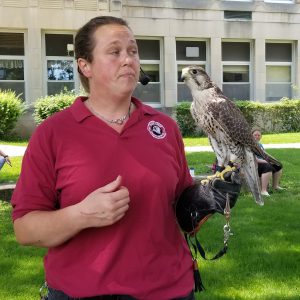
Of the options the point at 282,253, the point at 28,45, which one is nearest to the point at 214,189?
the point at 282,253

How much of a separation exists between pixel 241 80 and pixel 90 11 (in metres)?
7.12

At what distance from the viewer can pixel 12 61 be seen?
64.3ft

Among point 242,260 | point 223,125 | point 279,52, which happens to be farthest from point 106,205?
A: point 279,52

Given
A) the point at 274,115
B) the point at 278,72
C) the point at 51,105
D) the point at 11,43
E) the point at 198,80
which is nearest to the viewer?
the point at 198,80

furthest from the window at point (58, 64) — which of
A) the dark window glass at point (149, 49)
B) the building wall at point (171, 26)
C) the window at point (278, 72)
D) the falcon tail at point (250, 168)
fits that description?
the falcon tail at point (250, 168)

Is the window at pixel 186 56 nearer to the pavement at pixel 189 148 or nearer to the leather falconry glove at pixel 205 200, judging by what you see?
the pavement at pixel 189 148

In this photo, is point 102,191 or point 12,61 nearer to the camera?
point 102,191

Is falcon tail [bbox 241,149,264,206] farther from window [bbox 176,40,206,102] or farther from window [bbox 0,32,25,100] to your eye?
window [bbox 176,40,206,102]

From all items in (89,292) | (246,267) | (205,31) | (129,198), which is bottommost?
(246,267)

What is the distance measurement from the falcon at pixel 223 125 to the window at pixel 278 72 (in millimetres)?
19941

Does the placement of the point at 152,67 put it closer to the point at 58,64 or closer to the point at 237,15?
the point at 58,64

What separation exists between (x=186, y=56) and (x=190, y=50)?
29cm

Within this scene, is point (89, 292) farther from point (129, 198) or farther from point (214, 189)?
point (214, 189)

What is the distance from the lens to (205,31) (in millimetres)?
21844
